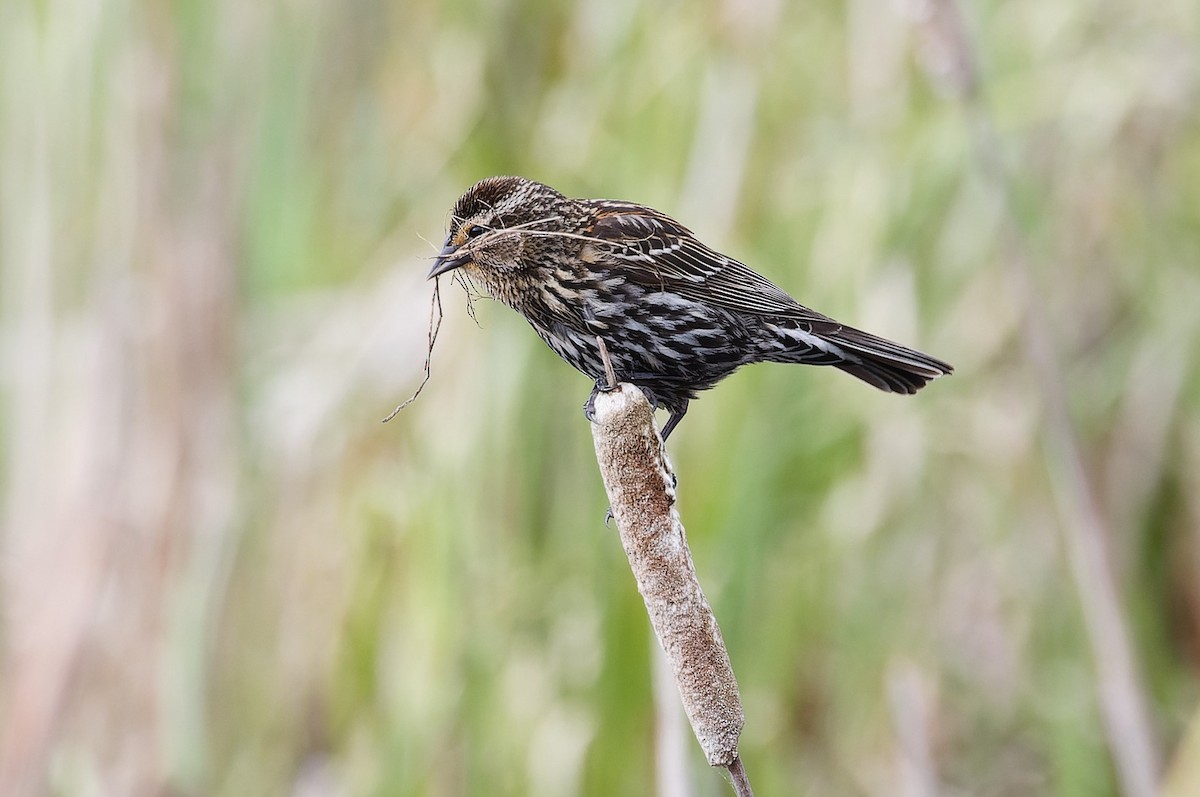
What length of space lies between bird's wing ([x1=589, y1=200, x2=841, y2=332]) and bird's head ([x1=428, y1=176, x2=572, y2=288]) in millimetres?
149

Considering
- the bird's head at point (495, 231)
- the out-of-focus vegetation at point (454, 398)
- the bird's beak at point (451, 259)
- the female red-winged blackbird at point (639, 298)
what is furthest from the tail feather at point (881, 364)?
the out-of-focus vegetation at point (454, 398)

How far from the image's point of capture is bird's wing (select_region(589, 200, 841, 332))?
1.67 m

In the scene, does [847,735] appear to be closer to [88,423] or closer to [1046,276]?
[1046,276]

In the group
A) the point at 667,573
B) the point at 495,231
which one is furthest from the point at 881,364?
the point at 667,573

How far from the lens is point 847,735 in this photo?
9.39 ft

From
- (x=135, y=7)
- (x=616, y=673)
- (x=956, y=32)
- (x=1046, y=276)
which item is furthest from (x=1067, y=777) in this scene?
(x=135, y=7)

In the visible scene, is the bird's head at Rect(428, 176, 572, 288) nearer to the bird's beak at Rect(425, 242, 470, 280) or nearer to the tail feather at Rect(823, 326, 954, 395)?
the bird's beak at Rect(425, 242, 470, 280)

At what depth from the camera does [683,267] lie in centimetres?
179

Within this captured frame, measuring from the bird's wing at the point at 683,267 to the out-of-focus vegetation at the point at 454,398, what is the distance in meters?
0.64

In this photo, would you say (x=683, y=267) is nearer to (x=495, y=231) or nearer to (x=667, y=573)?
(x=495, y=231)

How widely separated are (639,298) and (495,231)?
0.30 metres

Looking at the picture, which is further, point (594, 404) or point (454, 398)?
point (454, 398)

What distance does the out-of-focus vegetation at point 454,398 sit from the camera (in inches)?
98.0

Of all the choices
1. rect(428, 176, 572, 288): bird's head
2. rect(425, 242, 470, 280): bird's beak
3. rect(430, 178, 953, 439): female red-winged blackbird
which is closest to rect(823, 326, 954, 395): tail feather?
rect(430, 178, 953, 439): female red-winged blackbird
